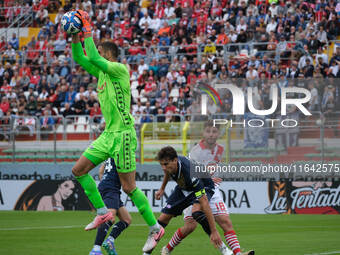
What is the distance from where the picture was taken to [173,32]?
31.2 meters

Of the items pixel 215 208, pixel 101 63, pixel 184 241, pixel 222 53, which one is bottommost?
pixel 184 241

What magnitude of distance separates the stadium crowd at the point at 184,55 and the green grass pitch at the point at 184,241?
17.9 ft

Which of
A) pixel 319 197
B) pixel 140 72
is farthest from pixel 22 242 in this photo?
pixel 140 72

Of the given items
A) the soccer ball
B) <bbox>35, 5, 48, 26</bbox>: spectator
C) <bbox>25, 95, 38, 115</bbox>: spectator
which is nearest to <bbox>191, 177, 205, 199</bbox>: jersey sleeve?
the soccer ball

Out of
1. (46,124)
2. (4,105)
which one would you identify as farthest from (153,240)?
(4,105)

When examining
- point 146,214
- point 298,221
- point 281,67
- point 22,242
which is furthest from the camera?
point 281,67

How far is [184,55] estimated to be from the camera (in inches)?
1166

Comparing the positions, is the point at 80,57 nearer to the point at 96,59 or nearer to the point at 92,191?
the point at 96,59

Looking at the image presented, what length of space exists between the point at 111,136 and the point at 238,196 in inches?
473

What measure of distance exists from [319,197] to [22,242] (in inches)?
390

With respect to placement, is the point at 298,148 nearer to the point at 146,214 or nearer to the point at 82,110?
the point at 82,110

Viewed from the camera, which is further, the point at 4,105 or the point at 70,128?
the point at 4,105

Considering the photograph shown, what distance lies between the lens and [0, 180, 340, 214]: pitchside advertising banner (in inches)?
819

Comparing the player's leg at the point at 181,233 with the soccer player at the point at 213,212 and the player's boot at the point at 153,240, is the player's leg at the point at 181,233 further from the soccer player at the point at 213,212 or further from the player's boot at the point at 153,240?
the player's boot at the point at 153,240
